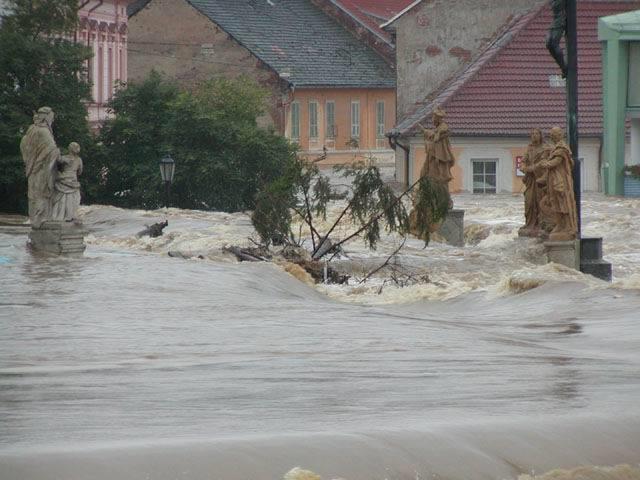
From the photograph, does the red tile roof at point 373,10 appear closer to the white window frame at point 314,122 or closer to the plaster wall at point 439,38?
the white window frame at point 314,122

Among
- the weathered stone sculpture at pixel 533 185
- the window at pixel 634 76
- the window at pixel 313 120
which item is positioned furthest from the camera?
the window at pixel 313 120

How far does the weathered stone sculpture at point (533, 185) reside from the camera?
30.6m

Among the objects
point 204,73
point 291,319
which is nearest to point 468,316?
point 291,319

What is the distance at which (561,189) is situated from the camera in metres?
26.5

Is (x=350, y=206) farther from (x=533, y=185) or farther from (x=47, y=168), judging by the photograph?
(x=47, y=168)

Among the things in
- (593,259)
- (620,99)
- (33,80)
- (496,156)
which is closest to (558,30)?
(593,259)

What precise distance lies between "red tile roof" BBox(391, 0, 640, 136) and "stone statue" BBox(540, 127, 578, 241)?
27304mm

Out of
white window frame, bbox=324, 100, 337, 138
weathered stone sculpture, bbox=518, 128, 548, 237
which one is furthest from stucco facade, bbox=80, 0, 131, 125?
weathered stone sculpture, bbox=518, 128, 548, 237

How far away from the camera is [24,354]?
15328mm

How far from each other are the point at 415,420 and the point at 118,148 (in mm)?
37414

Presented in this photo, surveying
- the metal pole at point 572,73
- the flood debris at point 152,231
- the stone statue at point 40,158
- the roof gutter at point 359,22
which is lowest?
the flood debris at point 152,231

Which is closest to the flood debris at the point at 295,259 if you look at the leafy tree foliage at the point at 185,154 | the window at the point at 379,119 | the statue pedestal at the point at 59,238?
the statue pedestal at the point at 59,238

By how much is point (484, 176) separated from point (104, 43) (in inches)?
523

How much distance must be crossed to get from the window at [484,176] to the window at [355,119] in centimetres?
1937
